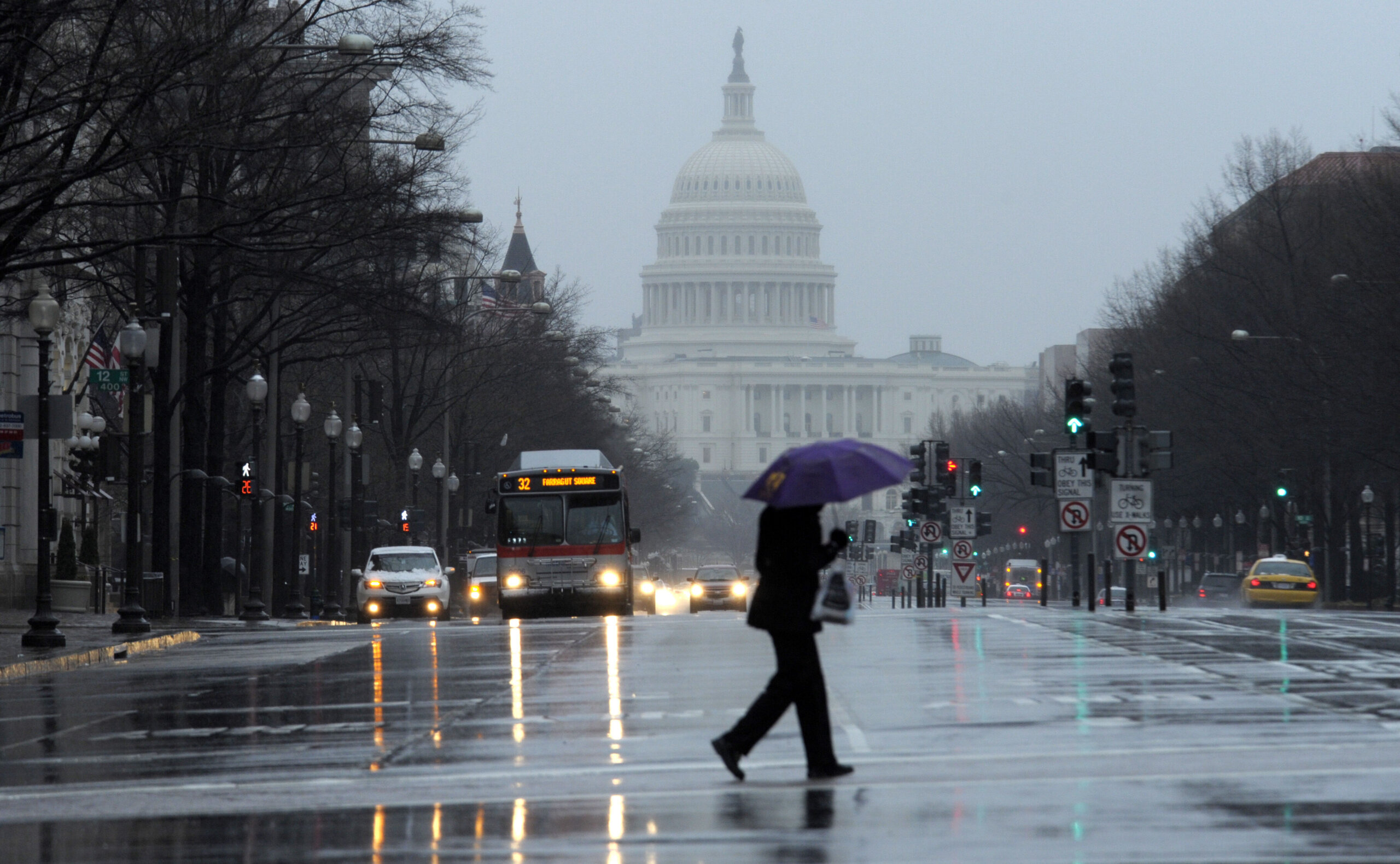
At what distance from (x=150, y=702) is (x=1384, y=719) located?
400 inches

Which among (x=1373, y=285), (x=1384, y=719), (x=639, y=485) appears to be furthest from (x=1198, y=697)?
(x=639, y=485)

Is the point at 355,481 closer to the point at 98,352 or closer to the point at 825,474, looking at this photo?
the point at 98,352

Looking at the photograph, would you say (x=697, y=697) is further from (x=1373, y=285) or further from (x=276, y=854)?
(x=1373, y=285)

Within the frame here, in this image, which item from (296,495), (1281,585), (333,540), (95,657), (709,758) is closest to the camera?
(709,758)

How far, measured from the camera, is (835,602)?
1230cm

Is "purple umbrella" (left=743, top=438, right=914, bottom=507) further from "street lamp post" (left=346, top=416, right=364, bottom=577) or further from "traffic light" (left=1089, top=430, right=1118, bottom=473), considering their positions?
"street lamp post" (left=346, top=416, right=364, bottom=577)

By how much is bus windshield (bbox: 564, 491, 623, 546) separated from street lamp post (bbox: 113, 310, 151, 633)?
11169 millimetres

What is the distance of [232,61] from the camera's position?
25.7m

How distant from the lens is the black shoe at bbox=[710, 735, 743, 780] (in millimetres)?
12234

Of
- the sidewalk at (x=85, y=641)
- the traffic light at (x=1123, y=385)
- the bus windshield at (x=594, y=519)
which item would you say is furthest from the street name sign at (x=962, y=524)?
the sidewalk at (x=85, y=641)

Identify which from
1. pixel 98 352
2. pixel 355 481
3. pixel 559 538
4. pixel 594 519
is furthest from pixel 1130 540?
pixel 355 481

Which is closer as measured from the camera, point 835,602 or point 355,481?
point 835,602

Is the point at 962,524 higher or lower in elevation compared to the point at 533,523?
higher

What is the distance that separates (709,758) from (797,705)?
1436 millimetres
